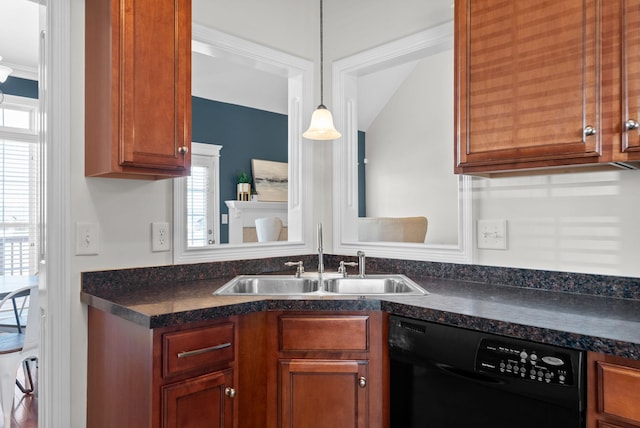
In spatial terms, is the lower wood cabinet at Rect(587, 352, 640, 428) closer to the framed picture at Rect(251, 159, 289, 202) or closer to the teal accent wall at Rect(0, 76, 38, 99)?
the framed picture at Rect(251, 159, 289, 202)

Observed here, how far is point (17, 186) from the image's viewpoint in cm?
476

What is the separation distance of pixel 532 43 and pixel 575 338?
985 millimetres

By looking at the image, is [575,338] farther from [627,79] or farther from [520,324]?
[627,79]

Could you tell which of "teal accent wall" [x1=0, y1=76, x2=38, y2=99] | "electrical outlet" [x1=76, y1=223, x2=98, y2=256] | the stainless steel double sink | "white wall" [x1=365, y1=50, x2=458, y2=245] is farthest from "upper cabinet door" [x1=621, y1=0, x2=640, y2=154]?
"teal accent wall" [x1=0, y1=76, x2=38, y2=99]

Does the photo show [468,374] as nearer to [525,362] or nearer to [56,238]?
[525,362]

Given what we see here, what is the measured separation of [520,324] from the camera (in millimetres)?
1254

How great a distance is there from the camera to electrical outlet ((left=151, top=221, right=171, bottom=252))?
199 centimetres

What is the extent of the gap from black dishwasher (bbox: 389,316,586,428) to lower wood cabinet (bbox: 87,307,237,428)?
60cm

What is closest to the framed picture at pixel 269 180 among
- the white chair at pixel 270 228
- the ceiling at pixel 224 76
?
the ceiling at pixel 224 76

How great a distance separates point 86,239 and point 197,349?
0.72 meters

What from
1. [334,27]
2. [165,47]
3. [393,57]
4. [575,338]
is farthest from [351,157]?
[575,338]

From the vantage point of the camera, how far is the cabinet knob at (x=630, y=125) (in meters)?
1.33

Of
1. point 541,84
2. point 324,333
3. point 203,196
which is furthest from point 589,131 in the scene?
point 203,196

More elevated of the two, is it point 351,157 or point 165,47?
point 165,47
